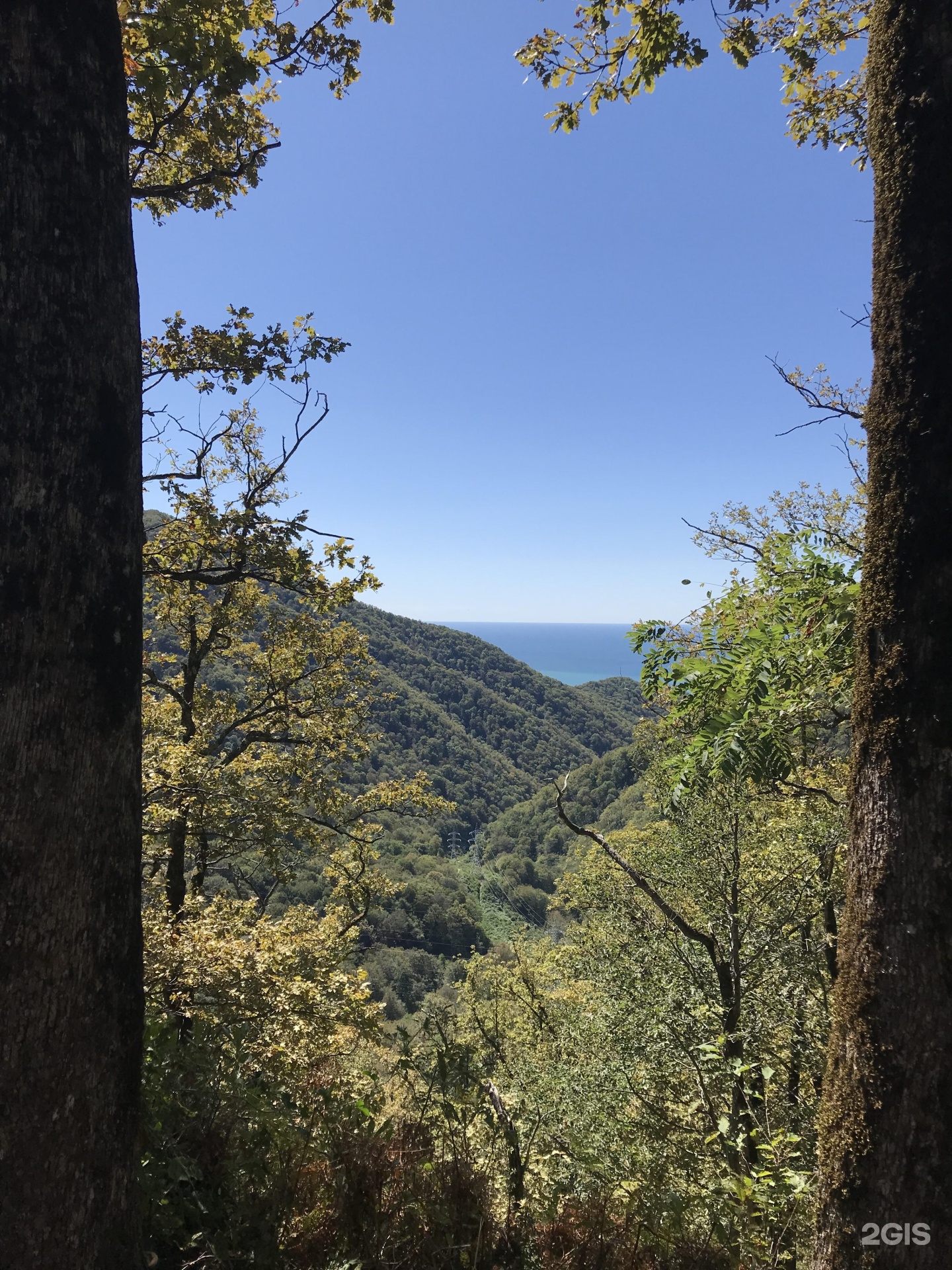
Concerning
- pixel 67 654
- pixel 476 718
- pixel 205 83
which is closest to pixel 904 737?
pixel 67 654

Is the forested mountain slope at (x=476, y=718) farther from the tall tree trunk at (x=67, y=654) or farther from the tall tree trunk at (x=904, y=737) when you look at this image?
the tall tree trunk at (x=904, y=737)

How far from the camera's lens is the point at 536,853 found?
10225 cm

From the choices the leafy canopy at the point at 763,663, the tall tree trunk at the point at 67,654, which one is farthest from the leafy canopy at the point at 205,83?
the leafy canopy at the point at 763,663

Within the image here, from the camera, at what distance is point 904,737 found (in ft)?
6.00

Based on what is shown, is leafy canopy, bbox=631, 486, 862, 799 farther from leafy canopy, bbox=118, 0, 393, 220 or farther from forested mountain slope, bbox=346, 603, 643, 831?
forested mountain slope, bbox=346, 603, 643, 831

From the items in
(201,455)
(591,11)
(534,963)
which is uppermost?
(591,11)

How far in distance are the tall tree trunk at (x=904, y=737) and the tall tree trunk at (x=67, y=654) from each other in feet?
7.28

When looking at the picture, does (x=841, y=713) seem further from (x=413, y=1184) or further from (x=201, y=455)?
(x=201, y=455)

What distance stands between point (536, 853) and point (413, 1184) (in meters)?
106

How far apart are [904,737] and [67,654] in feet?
8.23

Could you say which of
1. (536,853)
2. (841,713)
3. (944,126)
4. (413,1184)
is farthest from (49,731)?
(536,853)

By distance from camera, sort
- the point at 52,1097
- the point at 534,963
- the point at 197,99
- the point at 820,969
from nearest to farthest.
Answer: the point at 52,1097
the point at 197,99
the point at 820,969
the point at 534,963

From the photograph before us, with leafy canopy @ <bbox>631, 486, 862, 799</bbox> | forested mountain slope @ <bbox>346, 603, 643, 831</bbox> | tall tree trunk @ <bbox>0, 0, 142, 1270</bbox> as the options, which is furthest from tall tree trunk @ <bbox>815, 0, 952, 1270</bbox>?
forested mountain slope @ <bbox>346, 603, 643, 831</bbox>

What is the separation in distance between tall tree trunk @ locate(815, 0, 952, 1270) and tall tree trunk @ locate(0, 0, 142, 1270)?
2217 mm
